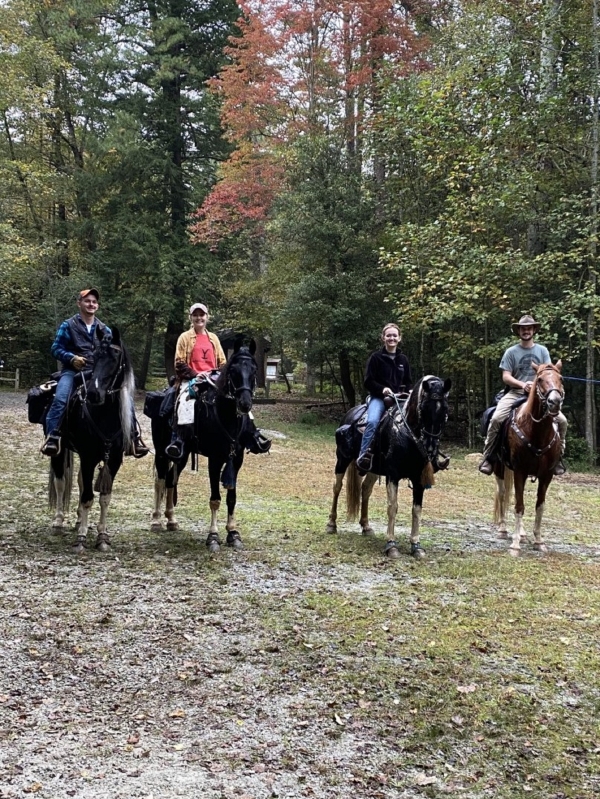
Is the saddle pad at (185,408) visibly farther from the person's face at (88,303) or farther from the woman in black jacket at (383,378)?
the woman in black jacket at (383,378)

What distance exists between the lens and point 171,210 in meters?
26.9

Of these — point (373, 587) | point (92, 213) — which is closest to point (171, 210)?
point (92, 213)

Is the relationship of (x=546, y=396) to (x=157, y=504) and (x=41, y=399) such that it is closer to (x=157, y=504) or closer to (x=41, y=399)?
(x=157, y=504)

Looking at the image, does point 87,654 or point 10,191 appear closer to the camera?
point 87,654

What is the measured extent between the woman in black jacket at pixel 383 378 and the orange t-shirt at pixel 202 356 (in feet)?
6.06

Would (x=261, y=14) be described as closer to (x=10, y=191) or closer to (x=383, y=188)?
(x=383, y=188)

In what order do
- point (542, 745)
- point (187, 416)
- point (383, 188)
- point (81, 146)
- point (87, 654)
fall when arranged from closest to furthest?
1. point (542, 745)
2. point (87, 654)
3. point (187, 416)
4. point (383, 188)
5. point (81, 146)

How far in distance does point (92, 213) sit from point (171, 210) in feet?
12.0

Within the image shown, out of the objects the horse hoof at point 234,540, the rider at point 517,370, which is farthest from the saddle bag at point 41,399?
the rider at point 517,370

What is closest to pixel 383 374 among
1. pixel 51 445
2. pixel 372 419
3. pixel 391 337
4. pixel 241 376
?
pixel 391 337

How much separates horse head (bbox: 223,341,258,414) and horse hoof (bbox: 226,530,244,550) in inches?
Answer: 57.6

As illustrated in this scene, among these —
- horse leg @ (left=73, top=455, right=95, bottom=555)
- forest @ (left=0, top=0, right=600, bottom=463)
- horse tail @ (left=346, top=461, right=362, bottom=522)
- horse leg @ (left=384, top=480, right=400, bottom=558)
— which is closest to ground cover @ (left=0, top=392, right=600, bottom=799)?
horse leg @ (left=384, top=480, right=400, bottom=558)

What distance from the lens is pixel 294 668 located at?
4094mm

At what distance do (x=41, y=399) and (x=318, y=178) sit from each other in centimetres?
1485
